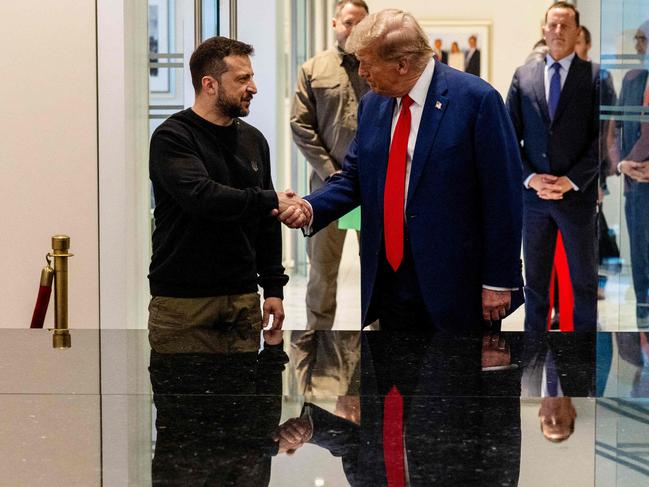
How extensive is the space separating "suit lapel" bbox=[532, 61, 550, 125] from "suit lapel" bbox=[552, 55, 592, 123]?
59 mm

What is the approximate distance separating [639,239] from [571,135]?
43.3 inches

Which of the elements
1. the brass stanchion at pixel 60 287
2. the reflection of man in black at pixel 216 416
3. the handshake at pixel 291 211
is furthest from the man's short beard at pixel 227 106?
the reflection of man in black at pixel 216 416

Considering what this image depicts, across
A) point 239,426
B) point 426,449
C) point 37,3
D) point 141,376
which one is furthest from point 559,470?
point 37,3

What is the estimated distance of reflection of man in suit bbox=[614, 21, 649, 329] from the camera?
6.07 m

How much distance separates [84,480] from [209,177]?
2245mm

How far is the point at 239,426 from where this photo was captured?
2236 mm

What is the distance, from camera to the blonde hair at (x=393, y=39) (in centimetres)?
399

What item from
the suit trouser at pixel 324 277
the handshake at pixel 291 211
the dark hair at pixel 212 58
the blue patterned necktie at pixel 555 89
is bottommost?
the suit trouser at pixel 324 277

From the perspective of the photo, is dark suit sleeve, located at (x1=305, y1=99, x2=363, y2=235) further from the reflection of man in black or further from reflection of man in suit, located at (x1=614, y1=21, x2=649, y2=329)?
reflection of man in suit, located at (x1=614, y1=21, x2=649, y2=329)

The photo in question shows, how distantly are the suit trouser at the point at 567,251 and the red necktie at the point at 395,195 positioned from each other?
125 inches

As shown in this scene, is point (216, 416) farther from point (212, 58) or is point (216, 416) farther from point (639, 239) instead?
point (639, 239)

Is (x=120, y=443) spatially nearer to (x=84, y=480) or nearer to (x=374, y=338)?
(x=84, y=480)

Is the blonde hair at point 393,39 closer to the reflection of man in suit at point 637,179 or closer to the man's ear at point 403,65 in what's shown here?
the man's ear at point 403,65

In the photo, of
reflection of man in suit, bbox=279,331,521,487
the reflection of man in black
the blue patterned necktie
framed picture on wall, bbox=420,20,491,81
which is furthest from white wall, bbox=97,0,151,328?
framed picture on wall, bbox=420,20,491,81
